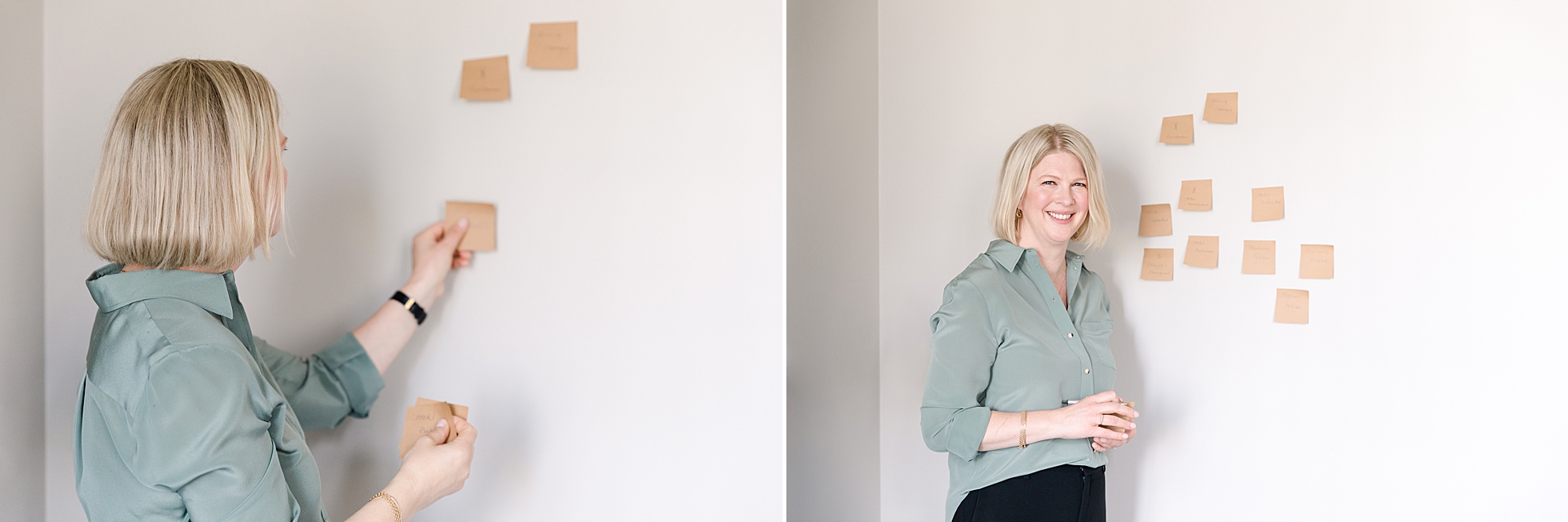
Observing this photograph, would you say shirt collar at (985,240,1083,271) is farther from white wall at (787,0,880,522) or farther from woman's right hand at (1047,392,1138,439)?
white wall at (787,0,880,522)

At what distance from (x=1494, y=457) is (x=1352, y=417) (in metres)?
0.25

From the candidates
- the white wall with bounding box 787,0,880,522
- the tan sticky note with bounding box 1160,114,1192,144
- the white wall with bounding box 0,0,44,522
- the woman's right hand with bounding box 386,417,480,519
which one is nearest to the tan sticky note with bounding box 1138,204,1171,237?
the tan sticky note with bounding box 1160,114,1192,144

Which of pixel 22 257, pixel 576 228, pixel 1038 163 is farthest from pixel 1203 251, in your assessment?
pixel 22 257

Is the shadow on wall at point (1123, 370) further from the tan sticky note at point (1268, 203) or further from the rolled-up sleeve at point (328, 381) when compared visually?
the rolled-up sleeve at point (328, 381)

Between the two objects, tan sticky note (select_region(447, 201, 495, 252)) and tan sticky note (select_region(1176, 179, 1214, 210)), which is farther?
tan sticky note (select_region(1176, 179, 1214, 210))

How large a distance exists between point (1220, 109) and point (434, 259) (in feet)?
5.90

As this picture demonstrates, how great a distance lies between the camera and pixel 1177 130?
6.83 ft

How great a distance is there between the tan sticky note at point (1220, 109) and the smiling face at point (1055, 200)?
363mm

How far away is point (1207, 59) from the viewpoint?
2.05 meters

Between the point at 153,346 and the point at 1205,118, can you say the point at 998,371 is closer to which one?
the point at 1205,118

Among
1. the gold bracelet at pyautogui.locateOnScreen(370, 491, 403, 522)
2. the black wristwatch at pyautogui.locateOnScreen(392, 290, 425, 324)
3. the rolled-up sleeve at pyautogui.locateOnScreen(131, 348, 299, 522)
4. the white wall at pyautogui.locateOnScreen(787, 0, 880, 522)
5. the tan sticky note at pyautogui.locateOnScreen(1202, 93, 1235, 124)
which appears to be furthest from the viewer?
the white wall at pyautogui.locateOnScreen(787, 0, 880, 522)

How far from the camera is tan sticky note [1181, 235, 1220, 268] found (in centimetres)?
203

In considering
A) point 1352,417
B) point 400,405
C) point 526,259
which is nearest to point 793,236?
point 526,259

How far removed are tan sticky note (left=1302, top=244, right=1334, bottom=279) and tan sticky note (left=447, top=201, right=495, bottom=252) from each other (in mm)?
1758
